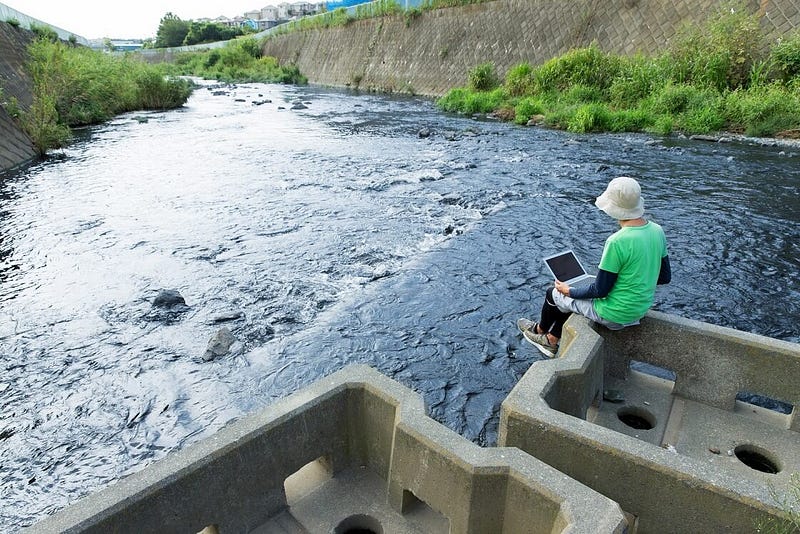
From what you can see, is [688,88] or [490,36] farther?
[490,36]

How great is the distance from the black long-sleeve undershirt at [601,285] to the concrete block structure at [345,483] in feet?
6.95

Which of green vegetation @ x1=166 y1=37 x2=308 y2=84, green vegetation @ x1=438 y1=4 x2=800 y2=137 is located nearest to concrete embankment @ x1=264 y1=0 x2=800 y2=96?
green vegetation @ x1=438 y1=4 x2=800 y2=137

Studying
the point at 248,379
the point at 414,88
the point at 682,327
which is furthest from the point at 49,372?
the point at 414,88

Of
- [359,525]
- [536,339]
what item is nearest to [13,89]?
[536,339]

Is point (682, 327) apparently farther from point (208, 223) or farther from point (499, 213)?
point (208, 223)

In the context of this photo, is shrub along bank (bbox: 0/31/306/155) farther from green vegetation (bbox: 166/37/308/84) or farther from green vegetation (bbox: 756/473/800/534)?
green vegetation (bbox: 756/473/800/534)

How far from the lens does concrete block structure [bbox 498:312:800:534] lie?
9.85 feet

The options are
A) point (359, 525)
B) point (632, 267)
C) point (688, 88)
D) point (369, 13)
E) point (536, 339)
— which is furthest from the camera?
point (369, 13)

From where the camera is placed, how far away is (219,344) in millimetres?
6949

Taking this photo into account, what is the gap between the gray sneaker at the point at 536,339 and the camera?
6.45 meters

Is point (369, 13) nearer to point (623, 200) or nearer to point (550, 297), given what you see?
point (550, 297)

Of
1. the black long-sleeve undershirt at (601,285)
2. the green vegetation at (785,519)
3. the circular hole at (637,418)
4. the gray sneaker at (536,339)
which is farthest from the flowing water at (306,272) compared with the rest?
the green vegetation at (785,519)

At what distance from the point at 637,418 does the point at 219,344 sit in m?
5.16

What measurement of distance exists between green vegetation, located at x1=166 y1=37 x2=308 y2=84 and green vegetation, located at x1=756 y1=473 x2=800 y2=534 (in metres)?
59.3
